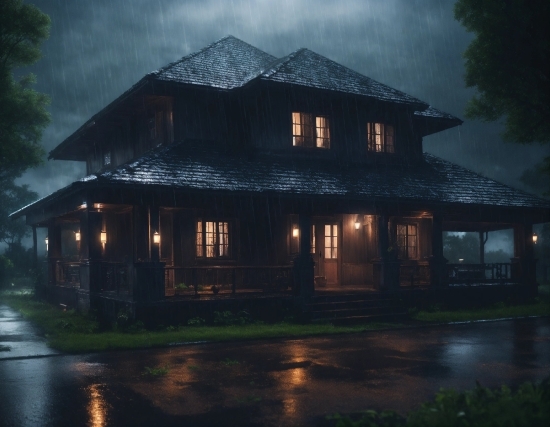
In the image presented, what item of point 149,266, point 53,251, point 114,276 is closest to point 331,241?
point 114,276

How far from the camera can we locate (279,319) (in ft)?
58.0

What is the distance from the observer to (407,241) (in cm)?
2409

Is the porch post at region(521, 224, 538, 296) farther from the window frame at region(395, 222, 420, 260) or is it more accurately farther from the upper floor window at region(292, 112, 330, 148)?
the upper floor window at region(292, 112, 330, 148)

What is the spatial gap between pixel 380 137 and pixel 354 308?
7.83 meters

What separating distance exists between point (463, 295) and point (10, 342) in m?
14.9

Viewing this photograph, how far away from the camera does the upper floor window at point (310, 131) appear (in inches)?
847

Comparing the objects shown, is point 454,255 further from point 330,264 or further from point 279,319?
point 279,319

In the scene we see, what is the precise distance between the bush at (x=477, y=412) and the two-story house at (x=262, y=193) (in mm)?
10652

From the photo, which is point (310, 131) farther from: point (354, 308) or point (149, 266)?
Answer: point (149, 266)

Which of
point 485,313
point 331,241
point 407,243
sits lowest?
point 485,313

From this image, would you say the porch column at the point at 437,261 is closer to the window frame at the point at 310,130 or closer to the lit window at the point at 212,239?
the window frame at the point at 310,130

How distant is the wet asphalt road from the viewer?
7.37 m

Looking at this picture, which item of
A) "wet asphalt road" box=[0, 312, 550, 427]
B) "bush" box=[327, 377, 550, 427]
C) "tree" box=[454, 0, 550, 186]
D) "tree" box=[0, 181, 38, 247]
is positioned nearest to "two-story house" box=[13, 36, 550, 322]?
"tree" box=[454, 0, 550, 186]

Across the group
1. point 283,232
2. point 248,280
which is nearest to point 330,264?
point 283,232
